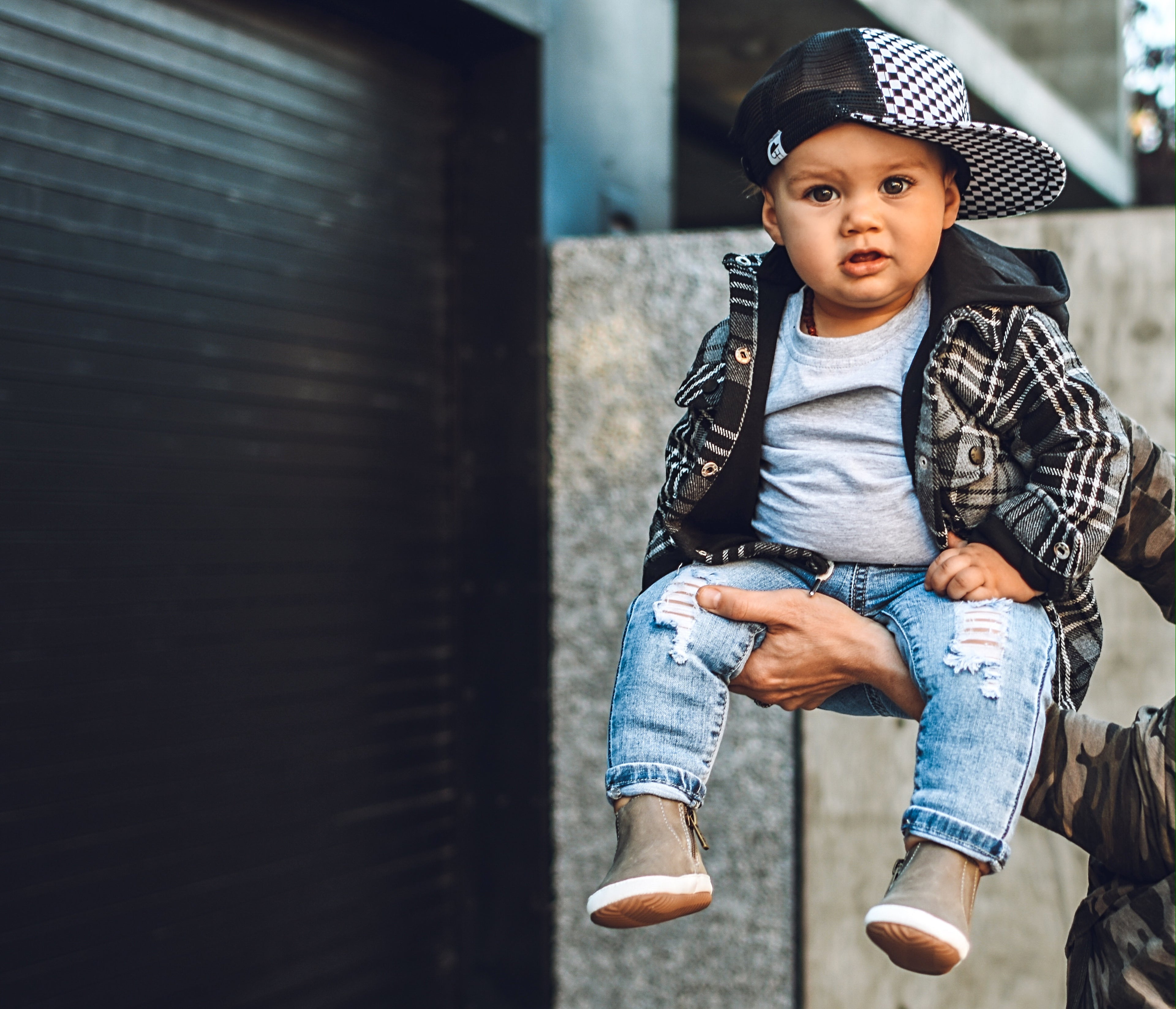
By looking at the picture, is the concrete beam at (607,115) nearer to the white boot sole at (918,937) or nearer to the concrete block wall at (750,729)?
the concrete block wall at (750,729)

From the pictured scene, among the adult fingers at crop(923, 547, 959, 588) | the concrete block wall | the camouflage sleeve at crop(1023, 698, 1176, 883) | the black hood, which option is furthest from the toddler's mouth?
the concrete block wall

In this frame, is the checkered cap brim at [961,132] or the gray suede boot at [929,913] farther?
the checkered cap brim at [961,132]

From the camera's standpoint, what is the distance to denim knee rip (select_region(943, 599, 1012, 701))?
155 cm

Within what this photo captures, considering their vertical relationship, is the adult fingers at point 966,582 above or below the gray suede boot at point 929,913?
above

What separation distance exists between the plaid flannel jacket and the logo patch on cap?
249 millimetres

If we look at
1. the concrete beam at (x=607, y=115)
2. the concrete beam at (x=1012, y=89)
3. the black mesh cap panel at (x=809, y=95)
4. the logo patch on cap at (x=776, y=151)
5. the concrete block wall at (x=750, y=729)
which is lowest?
the concrete block wall at (x=750, y=729)

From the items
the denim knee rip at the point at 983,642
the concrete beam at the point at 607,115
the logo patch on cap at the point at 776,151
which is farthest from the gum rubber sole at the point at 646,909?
the concrete beam at the point at 607,115

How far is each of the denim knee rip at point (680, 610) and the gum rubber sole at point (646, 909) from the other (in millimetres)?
352

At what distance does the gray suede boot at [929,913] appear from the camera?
4.48ft

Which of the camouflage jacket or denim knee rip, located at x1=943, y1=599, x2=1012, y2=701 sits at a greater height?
denim knee rip, located at x1=943, y1=599, x2=1012, y2=701

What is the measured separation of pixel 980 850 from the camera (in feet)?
4.87

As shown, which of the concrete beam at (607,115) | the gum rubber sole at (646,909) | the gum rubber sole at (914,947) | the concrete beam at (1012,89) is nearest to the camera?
the gum rubber sole at (914,947)

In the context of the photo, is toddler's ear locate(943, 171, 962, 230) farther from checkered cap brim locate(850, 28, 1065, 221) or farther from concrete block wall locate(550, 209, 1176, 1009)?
concrete block wall locate(550, 209, 1176, 1009)

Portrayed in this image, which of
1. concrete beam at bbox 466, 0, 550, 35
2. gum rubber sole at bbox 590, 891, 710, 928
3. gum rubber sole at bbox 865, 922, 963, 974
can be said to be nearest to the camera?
gum rubber sole at bbox 865, 922, 963, 974
